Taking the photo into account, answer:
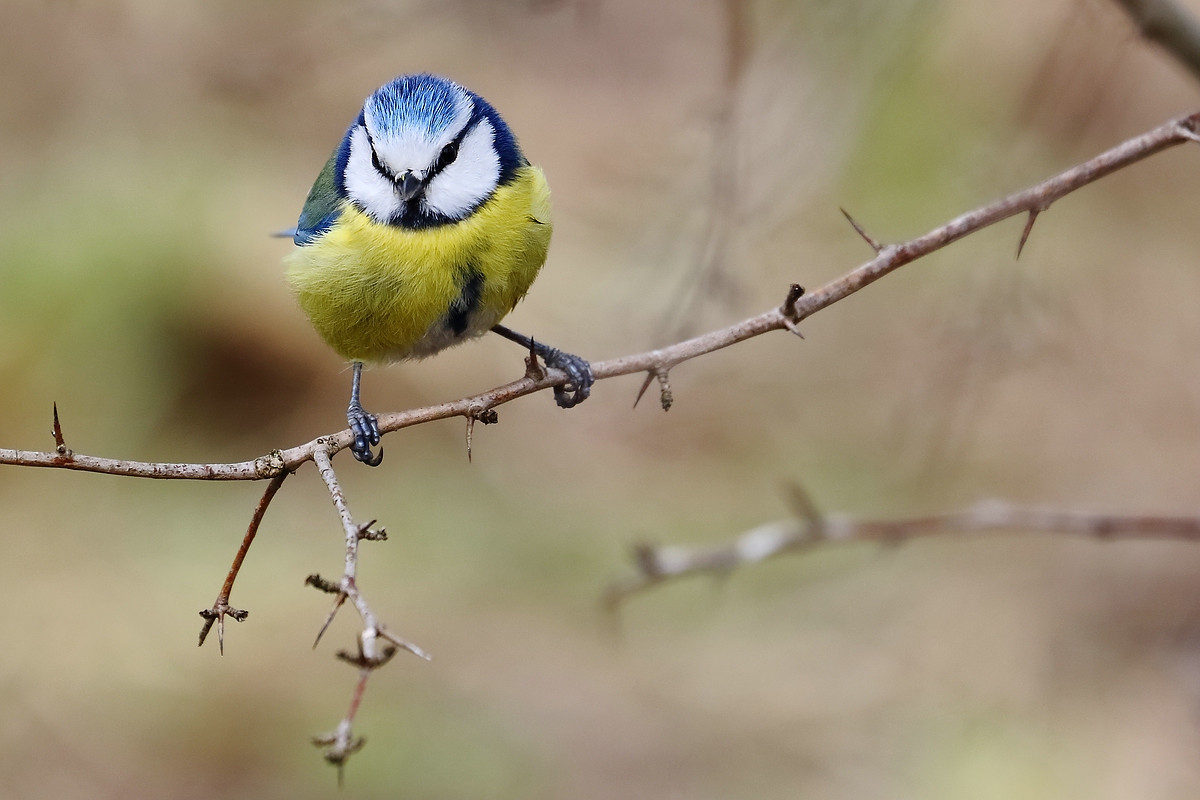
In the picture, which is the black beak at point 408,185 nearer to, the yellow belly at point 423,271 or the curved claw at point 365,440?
the yellow belly at point 423,271

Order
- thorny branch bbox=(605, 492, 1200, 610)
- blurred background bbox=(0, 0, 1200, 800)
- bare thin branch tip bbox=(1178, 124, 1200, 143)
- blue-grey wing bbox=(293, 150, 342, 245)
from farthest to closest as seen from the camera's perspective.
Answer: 1. blurred background bbox=(0, 0, 1200, 800)
2. blue-grey wing bbox=(293, 150, 342, 245)
3. thorny branch bbox=(605, 492, 1200, 610)
4. bare thin branch tip bbox=(1178, 124, 1200, 143)

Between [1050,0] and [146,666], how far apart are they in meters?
4.82

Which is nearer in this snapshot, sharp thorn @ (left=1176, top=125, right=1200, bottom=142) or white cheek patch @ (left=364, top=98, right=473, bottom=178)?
sharp thorn @ (left=1176, top=125, right=1200, bottom=142)

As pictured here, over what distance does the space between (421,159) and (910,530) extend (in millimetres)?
1672

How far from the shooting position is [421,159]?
296 centimetres

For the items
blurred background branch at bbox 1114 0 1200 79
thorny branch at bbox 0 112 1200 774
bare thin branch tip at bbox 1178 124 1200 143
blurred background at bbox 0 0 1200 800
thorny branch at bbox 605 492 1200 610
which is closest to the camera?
thorny branch at bbox 0 112 1200 774

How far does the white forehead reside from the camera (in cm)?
296

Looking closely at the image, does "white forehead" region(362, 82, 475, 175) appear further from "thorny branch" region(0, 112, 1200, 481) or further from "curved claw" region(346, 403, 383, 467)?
"thorny branch" region(0, 112, 1200, 481)

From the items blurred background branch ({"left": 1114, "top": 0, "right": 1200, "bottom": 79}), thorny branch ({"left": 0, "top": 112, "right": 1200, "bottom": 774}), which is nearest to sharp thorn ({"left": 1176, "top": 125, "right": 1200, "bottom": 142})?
thorny branch ({"left": 0, "top": 112, "right": 1200, "bottom": 774})

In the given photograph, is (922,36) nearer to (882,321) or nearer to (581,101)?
(882,321)

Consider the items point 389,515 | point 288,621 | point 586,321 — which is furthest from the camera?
point 389,515

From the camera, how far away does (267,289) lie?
6.29m

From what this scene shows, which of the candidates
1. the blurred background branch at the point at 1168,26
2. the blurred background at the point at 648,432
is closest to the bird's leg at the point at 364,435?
the blurred background at the point at 648,432

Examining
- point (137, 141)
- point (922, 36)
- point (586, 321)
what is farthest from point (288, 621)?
point (922, 36)
